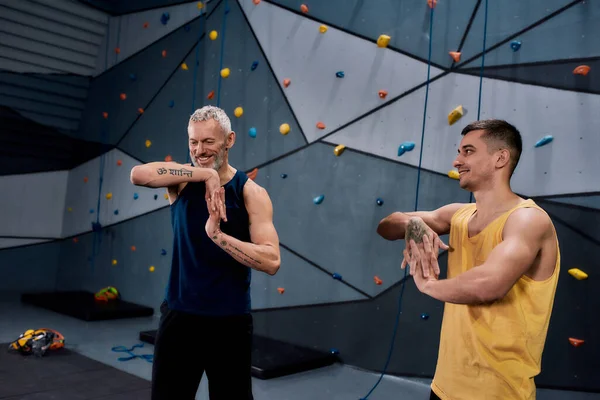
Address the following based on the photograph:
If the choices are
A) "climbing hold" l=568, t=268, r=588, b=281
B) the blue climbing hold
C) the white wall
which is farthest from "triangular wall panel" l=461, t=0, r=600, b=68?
the white wall

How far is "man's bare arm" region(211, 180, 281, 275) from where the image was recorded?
1.67m

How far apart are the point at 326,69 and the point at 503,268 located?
2.82 metres

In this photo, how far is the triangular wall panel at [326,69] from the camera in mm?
3646

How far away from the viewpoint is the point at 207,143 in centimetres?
185

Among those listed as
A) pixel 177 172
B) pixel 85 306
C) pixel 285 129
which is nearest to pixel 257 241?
pixel 177 172

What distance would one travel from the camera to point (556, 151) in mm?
2996

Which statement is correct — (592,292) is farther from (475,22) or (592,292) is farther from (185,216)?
(185,216)

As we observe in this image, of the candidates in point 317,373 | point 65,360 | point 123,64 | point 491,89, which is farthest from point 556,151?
point 123,64

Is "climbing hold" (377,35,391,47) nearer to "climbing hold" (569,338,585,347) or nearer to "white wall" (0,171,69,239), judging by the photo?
"climbing hold" (569,338,585,347)

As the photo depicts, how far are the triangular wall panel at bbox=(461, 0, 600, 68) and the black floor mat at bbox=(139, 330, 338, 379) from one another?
2122 millimetres

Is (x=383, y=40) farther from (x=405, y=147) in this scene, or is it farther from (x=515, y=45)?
(x=515, y=45)

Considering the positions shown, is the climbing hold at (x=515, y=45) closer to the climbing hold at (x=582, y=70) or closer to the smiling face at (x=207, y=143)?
the climbing hold at (x=582, y=70)

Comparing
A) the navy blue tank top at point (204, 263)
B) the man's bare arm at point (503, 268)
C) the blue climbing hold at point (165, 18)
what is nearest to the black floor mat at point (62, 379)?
the navy blue tank top at point (204, 263)

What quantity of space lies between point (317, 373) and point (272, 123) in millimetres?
1896
